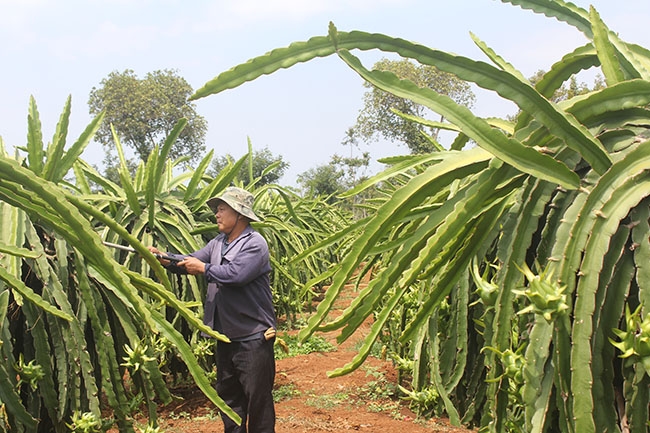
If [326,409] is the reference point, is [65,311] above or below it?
above

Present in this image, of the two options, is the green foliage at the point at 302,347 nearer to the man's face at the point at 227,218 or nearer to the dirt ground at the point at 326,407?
the dirt ground at the point at 326,407

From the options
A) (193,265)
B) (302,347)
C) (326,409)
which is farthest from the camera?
(302,347)

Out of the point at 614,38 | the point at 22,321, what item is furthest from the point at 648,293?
the point at 22,321

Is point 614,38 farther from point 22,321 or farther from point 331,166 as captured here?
point 331,166

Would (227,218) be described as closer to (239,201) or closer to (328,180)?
(239,201)

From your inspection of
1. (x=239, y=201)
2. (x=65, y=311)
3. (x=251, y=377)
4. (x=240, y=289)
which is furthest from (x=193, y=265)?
(x=65, y=311)

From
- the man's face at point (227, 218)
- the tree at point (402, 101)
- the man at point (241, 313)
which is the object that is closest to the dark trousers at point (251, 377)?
the man at point (241, 313)

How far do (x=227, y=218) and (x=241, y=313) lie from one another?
55 centimetres

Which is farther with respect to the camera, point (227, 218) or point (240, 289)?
point (227, 218)

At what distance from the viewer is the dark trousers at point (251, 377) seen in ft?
10.6

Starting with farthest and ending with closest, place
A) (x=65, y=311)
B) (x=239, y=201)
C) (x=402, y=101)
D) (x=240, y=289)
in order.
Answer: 1. (x=402, y=101)
2. (x=239, y=201)
3. (x=240, y=289)
4. (x=65, y=311)

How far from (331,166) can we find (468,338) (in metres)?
39.7

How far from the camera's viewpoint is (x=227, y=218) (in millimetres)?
3447

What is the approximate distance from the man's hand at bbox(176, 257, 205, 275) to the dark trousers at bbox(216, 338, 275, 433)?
0.45 m
